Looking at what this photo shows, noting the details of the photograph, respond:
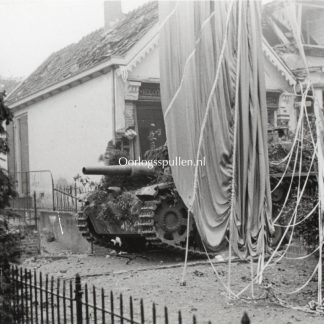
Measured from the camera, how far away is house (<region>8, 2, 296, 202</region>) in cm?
1606

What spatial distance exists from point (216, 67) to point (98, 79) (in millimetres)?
9478

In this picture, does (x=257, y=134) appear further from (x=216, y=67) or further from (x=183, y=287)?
(x=183, y=287)

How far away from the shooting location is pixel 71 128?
18.3 m

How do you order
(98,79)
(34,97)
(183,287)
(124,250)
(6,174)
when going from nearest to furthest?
(6,174)
(183,287)
(124,250)
(98,79)
(34,97)

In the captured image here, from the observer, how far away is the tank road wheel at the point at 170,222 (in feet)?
40.0

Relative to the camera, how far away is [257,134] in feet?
24.7

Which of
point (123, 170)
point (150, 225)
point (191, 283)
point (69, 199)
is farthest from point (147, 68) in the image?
point (191, 283)

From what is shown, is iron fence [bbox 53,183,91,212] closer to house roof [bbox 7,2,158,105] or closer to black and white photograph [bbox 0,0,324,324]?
black and white photograph [bbox 0,0,324,324]

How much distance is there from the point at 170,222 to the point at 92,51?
7.83 meters

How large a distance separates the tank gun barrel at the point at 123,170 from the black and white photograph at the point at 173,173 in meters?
0.03

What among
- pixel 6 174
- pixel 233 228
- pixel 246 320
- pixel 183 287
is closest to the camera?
pixel 246 320

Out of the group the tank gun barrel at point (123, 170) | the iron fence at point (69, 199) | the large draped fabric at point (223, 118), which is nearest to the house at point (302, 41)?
the iron fence at point (69, 199)

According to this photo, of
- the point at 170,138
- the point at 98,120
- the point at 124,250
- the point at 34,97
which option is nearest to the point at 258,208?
the point at 170,138

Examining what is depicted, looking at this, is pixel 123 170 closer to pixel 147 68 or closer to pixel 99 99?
pixel 99 99
